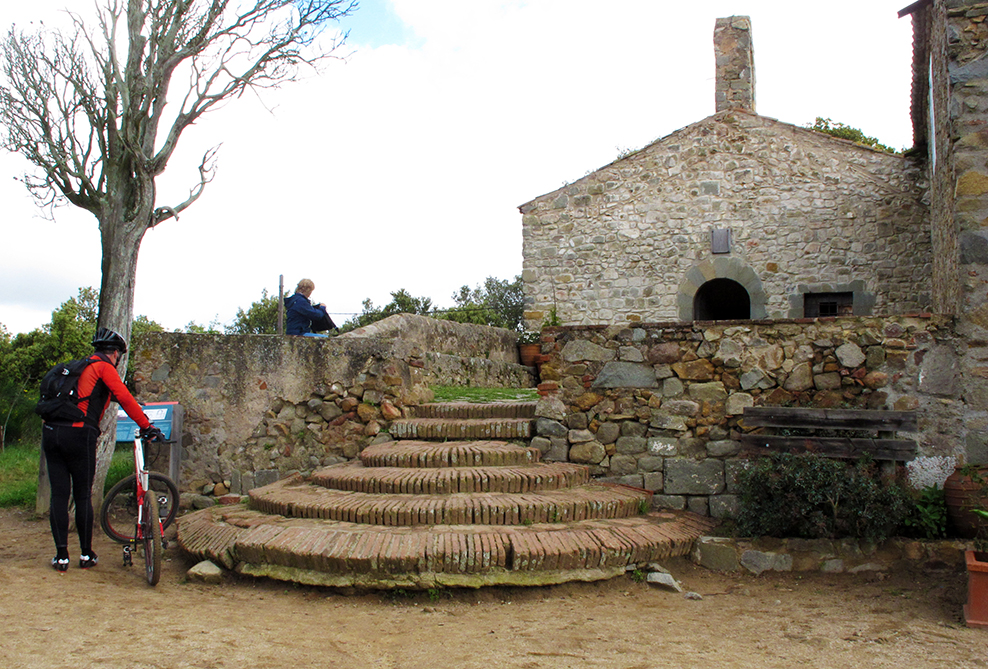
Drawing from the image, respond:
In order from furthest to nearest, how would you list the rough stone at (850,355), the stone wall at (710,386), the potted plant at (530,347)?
the potted plant at (530,347) < the rough stone at (850,355) < the stone wall at (710,386)

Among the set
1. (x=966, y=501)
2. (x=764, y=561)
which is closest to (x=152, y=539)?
(x=764, y=561)

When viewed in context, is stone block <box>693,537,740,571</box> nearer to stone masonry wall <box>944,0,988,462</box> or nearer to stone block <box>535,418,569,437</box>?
stone block <box>535,418,569,437</box>

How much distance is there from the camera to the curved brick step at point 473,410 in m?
6.79

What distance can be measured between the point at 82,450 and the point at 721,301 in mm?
11669

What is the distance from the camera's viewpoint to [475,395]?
837cm

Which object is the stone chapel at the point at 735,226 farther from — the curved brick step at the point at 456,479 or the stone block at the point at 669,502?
the curved brick step at the point at 456,479

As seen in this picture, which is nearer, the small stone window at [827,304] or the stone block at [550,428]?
the stone block at [550,428]

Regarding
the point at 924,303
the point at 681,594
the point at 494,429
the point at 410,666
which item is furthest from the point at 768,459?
the point at 924,303

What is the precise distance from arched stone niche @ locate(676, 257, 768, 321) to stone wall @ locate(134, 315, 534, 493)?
19.6ft

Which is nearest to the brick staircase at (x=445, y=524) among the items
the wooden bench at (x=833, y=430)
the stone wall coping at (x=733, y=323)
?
the wooden bench at (x=833, y=430)

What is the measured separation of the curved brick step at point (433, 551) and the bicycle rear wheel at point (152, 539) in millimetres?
363

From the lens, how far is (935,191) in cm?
754

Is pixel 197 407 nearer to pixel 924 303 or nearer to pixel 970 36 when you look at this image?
pixel 970 36

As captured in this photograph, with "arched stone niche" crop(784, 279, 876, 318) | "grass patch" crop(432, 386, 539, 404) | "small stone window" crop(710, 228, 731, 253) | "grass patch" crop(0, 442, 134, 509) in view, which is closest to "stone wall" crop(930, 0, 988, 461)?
"grass patch" crop(432, 386, 539, 404)
